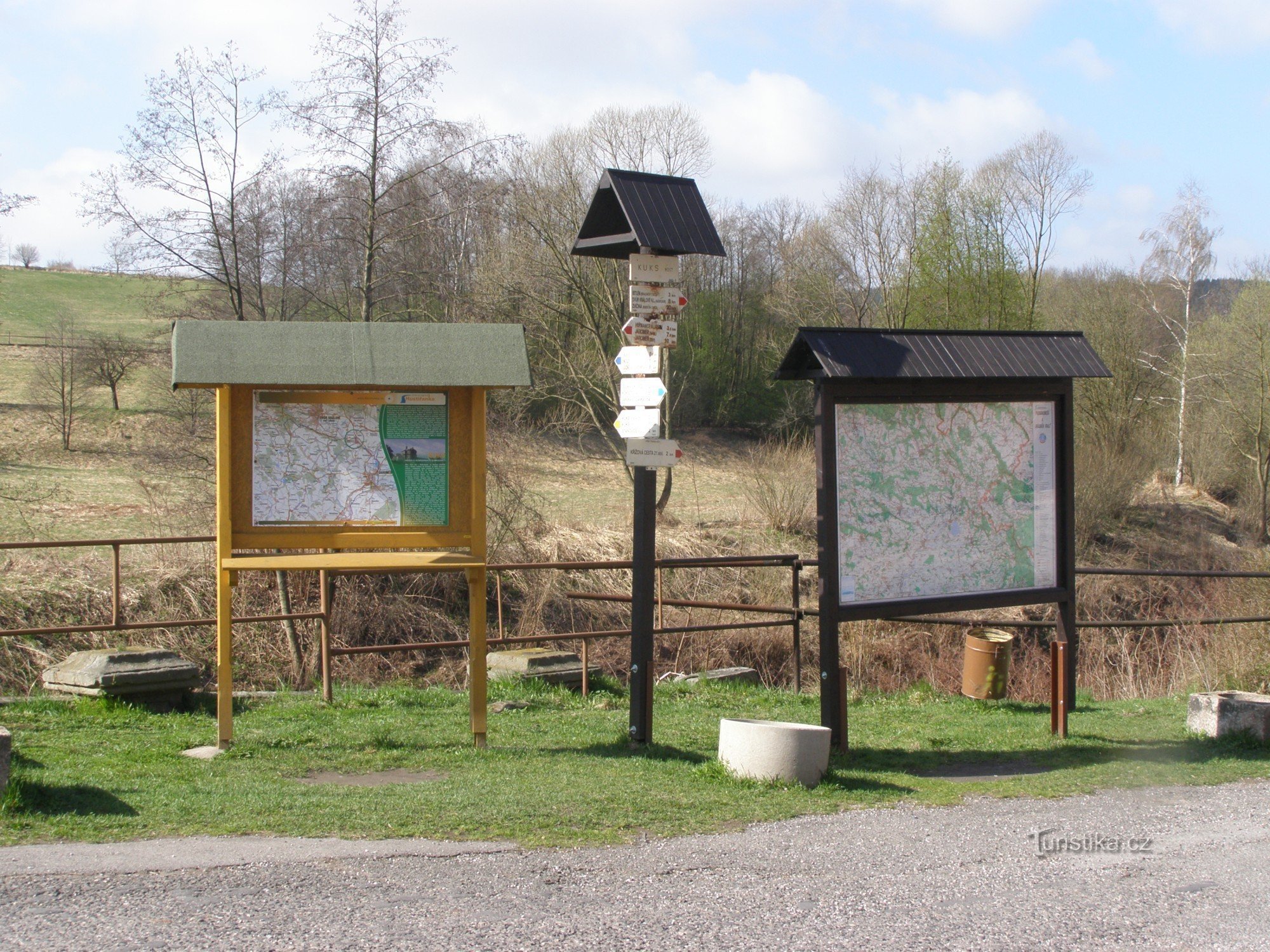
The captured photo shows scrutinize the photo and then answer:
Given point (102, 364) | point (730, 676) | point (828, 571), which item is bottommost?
point (730, 676)

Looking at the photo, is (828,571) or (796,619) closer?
Answer: (828,571)

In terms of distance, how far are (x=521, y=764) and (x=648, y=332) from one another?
303 centimetres

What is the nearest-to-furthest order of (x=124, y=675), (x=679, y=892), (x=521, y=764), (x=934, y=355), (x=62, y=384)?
(x=679, y=892) < (x=521, y=764) < (x=934, y=355) < (x=124, y=675) < (x=62, y=384)

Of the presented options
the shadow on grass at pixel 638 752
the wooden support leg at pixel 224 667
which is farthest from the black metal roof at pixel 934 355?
the wooden support leg at pixel 224 667

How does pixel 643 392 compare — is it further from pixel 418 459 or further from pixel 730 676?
pixel 730 676

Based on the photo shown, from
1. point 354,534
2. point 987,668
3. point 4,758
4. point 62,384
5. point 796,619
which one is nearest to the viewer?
point 4,758

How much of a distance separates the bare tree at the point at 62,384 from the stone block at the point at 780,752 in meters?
25.9

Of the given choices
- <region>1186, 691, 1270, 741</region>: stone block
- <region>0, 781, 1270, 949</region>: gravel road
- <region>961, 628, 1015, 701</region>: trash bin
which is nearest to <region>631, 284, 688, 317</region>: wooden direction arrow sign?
<region>0, 781, 1270, 949</region>: gravel road

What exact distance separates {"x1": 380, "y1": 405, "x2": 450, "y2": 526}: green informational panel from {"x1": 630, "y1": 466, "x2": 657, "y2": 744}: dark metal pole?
4.60 feet

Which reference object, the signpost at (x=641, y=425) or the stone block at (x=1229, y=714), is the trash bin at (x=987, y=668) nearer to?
the stone block at (x=1229, y=714)

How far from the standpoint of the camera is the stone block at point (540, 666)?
10781mm

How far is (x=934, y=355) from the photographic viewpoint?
793cm

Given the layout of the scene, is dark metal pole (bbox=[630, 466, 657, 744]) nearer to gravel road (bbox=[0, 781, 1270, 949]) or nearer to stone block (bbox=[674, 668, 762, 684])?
gravel road (bbox=[0, 781, 1270, 949])

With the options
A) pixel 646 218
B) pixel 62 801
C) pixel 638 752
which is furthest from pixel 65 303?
pixel 62 801
